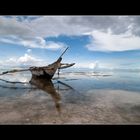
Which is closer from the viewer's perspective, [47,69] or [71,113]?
[71,113]

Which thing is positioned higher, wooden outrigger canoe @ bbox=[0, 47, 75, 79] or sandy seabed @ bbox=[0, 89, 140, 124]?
wooden outrigger canoe @ bbox=[0, 47, 75, 79]

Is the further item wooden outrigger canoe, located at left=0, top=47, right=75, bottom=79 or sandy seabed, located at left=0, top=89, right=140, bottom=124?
wooden outrigger canoe, located at left=0, top=47, right=75, bottom=79

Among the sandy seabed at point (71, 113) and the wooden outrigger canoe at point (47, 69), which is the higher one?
the wooden outrigger canoe at point (47, 69)

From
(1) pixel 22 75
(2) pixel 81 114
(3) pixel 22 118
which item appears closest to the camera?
(3) pixel 22 118

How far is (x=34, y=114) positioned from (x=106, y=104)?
1466 millimetres

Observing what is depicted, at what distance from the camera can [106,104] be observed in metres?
4.02

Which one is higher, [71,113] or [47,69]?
[47,69]

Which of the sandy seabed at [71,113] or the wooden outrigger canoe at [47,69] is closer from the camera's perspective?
the sandy seabed at [71,113]
